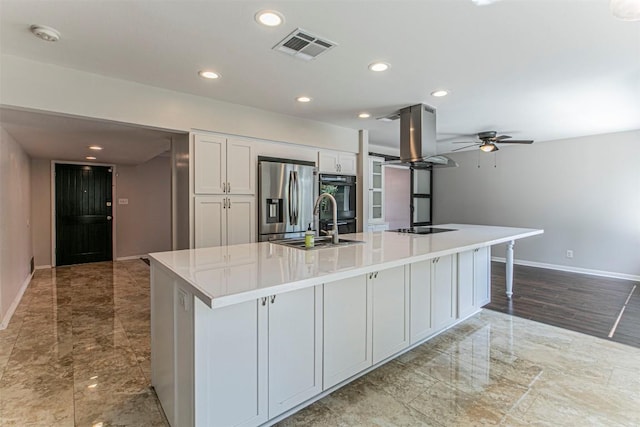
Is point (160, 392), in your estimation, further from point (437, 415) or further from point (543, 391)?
point (543, 391)

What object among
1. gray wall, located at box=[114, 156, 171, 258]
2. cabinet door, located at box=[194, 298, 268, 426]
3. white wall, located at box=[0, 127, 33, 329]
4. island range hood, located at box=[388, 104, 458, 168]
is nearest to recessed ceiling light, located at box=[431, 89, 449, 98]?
island range hood, located at box=[388, 104, 458, 168]

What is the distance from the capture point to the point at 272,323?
5.48 ft

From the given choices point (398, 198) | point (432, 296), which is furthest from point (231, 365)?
point (398, 198)

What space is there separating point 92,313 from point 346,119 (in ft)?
12.3

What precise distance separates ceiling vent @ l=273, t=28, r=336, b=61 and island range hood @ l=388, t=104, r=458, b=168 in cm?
161

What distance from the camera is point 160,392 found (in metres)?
1.92

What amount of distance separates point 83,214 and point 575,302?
8.33m

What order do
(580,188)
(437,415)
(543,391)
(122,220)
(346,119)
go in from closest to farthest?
(437,415)
(543,391)
(346,119)
(580,188)
(122,220)

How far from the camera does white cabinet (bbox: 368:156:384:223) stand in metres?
5.42

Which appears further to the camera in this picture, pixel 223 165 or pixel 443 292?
pixel 223 165

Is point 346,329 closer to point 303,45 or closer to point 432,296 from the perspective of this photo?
point 432,296

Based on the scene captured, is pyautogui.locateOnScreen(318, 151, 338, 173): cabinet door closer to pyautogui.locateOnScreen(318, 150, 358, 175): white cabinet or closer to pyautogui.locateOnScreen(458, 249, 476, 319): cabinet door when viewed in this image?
pyautogui.locateOnScreen(318, 150, 358, 175): white cabinet

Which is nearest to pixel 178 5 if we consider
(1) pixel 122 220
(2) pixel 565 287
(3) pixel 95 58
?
(3) pixel 95 58

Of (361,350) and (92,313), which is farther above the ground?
(361,350)
